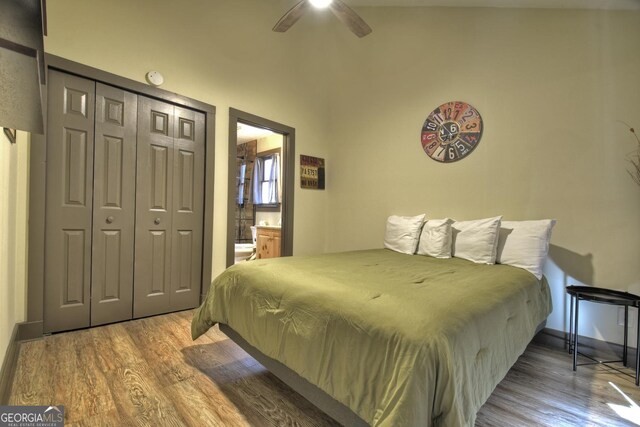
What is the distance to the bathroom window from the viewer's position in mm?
5583

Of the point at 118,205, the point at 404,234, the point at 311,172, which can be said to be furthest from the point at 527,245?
the point at 118,205

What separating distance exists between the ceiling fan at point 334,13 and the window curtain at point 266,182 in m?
3.29

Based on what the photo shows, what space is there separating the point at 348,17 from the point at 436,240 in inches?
78.2

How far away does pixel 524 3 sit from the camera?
2.54 m

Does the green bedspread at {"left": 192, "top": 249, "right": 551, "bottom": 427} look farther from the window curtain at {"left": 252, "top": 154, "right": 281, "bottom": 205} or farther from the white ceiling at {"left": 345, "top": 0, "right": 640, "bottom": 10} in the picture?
the window curtain at {"left": 252, "top": 154, "right": 281, "bottom": 205}

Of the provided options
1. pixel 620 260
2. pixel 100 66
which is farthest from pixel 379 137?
pixel 100 66

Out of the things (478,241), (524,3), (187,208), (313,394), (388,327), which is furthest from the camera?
(187,208)

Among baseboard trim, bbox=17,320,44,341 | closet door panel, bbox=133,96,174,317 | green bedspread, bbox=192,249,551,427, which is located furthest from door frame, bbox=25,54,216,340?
green bedspread, bbox=192,249,551,427

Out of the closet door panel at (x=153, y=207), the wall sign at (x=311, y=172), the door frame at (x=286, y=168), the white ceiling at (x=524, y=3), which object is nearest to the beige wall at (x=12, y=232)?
the closet door panel at (x=153, y=207)

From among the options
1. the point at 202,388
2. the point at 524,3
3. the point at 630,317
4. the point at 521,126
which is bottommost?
the point at 202,388

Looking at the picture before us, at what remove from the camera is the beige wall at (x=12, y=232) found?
4.92ft

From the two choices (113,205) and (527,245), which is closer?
(527,245)

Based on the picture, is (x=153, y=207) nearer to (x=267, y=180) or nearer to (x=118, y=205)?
(x=118, y=205)

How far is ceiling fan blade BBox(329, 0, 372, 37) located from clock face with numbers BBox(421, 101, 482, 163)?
1241 mm
